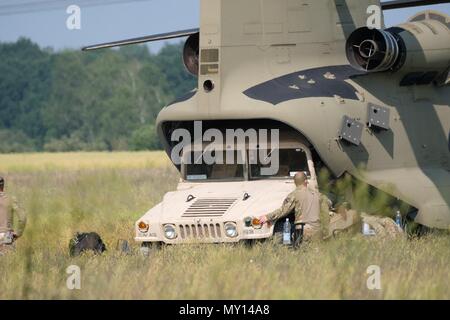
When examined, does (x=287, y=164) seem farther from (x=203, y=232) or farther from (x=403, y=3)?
(x=403, y=3)

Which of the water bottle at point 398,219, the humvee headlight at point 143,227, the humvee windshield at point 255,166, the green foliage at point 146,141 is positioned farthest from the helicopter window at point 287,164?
the green foliage at point 146,141

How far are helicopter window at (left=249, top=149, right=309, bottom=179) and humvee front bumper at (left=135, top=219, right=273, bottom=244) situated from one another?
5.88ft

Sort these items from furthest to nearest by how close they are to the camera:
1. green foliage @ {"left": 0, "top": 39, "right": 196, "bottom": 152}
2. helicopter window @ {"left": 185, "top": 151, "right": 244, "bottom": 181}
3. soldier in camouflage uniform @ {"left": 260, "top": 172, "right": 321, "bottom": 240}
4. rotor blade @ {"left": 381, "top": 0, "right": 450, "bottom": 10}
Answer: green foliage @ {"left": 0, "top": 39, "right": 196, "bottom": 152}
rotor blade @ {"left": 381, "top": 0, "right": 450, "bottom": 10}
helicopter window @ {"left": 185, "top": 151, "right": 244, "bottom": 181}
soldier in camouflage uniform @ {"left": 260, "top": 172, "right": 321, "bottom": 240}

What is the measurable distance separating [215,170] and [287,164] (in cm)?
113

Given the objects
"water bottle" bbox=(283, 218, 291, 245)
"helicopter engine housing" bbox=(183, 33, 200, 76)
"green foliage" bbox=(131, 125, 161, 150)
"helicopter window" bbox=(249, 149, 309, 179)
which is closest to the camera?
"water bottle" bbox=(283, 218, 291, 245)

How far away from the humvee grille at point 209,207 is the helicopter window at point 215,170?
3.15ft

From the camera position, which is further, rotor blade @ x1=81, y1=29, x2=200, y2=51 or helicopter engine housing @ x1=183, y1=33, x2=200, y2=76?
rotor blade @ x1=81, y1=29, x2=200, y2=51

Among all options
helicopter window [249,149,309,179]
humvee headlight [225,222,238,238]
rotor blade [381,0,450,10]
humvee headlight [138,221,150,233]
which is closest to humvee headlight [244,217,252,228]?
humvee headlight [225,222,238,238]

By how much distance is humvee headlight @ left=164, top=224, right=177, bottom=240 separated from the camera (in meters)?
17.1

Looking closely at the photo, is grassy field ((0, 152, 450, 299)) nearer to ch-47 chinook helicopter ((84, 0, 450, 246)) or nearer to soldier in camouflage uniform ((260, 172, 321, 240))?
soldier in camouflage uniform ((260, 172, 321, 240))

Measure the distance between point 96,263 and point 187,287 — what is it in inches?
111
